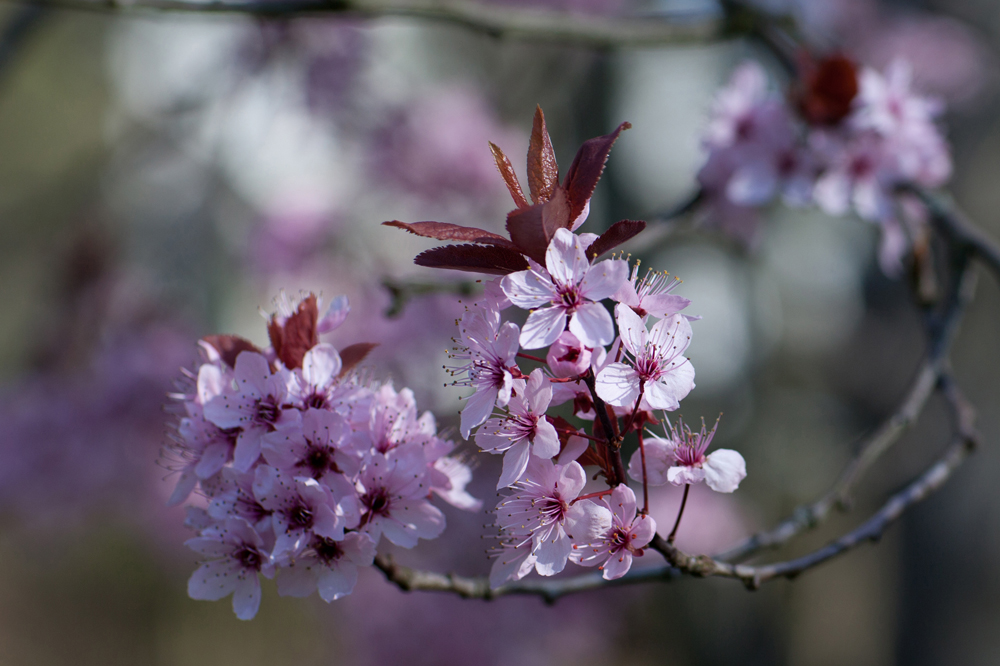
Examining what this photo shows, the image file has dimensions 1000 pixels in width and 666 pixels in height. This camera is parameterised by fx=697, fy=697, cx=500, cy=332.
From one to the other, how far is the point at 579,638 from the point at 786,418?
2.27m

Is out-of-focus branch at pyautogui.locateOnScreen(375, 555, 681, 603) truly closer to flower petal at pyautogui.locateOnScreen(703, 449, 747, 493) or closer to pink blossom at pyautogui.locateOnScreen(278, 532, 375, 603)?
pink blossom at pyautogui.locateOnScreen(278, 532, 375, 603)

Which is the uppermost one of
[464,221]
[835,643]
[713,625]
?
[464,221]

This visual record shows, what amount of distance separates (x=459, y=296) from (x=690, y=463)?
2334mm

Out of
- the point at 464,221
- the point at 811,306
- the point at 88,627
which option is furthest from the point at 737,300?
the point at 88,627

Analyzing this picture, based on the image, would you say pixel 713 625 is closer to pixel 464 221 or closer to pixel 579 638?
pixel 579 638

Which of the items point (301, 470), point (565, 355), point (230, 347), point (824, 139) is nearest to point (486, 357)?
point (565, 355)

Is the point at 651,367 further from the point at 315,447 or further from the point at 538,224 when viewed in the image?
the point at 315,447

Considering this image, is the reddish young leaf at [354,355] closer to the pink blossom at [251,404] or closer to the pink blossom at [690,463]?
the pink blossom at [251,404]

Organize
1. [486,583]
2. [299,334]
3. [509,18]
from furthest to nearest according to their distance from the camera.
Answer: [509,18] < [486,583] < [299,334]

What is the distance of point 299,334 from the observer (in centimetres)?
114

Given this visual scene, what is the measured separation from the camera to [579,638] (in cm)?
397

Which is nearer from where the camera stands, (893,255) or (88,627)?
(893,255)

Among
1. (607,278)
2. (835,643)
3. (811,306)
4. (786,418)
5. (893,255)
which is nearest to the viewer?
(607,278)

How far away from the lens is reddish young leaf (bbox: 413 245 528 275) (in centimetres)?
92
